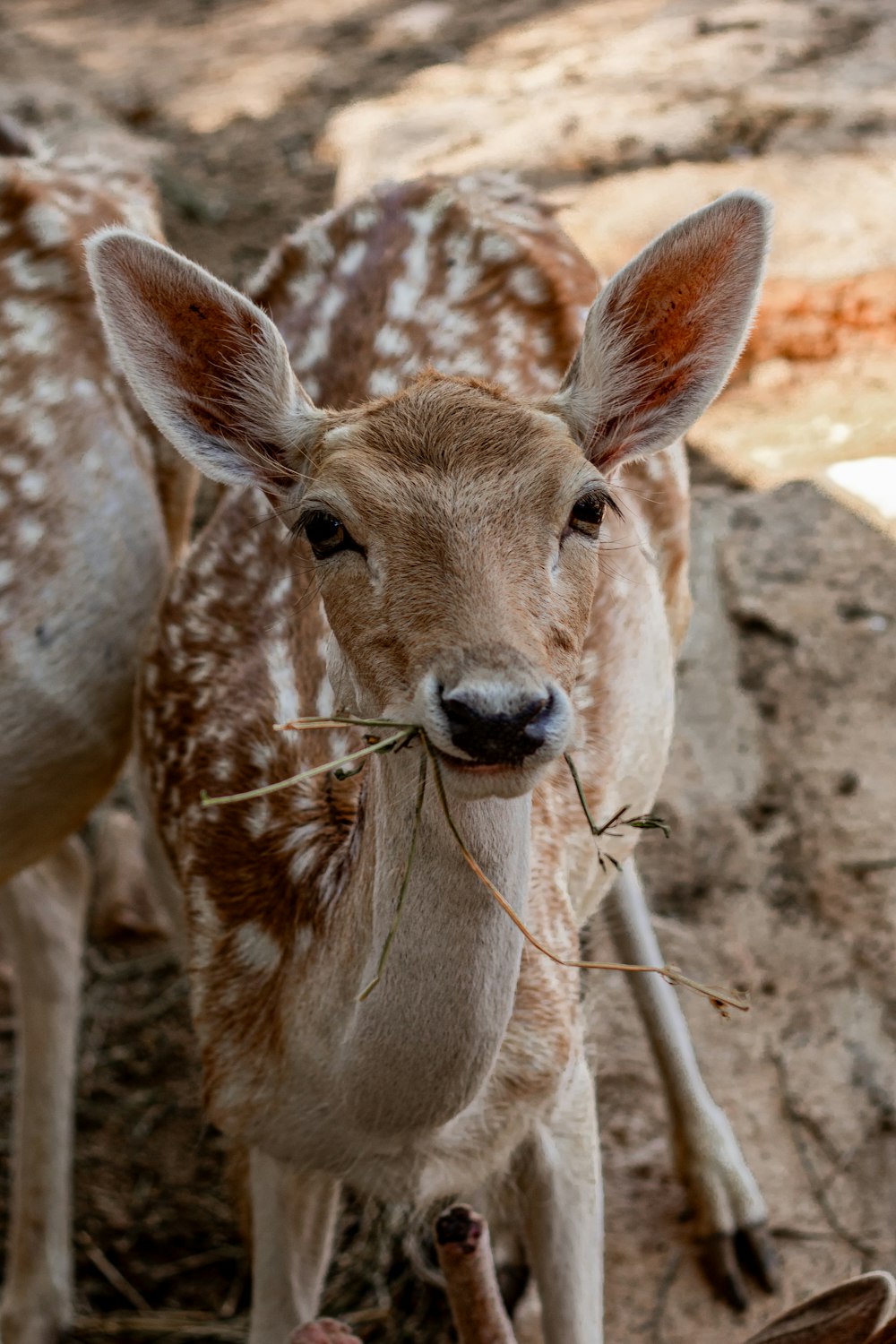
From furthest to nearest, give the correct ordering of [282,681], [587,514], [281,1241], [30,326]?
[30,326] → [282,681] → [281,1241] → [587,514]

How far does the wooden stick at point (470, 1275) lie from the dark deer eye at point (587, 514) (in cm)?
87

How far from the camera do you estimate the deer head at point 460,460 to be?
1598 mm

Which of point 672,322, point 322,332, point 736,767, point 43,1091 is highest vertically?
point 672,322

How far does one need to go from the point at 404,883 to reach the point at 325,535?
46cm

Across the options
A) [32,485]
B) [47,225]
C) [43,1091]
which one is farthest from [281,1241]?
[47,225]

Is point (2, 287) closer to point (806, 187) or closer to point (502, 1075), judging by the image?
point (502, 1075)

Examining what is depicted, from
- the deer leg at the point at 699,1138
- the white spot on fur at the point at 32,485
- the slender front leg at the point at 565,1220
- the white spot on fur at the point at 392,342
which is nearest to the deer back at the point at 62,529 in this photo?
the white spot on fur at the point at 32,485

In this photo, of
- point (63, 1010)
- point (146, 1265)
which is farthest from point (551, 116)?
point (146, 1265)

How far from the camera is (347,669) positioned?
1.90 m

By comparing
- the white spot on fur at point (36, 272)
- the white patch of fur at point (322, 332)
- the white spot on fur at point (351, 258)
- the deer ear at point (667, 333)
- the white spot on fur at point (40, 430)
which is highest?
the deer ear at point (667, 333)

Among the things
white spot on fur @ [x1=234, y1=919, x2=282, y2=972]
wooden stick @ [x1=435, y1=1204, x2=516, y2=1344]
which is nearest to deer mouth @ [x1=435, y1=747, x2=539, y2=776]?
wooden stick @ [x1=435, y1=1204, x2=516, y2=1344]

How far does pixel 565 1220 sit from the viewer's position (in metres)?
2.34

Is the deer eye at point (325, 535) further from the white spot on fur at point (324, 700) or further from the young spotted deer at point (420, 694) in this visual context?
the white spot on fur at point (324, 700)

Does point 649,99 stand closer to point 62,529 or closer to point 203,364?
point 62,529
